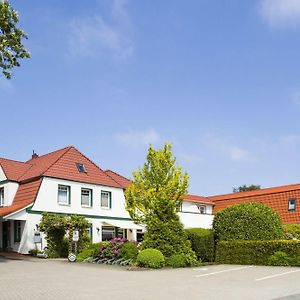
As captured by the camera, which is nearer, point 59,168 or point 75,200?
point 59,168

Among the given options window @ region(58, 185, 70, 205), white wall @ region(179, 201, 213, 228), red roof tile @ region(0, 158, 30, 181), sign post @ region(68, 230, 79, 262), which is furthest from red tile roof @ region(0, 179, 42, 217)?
white wall @ region(179, 201, 213, 228)

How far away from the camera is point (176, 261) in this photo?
2250cm

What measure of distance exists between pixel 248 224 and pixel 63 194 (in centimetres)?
1565

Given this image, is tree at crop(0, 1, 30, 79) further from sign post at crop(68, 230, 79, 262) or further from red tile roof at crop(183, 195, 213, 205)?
red tile roof at crop(183, 195, 213, 205)

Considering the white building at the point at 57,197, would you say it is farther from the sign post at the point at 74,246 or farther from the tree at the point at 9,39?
the tree at the point at 9,39

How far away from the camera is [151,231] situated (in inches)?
956

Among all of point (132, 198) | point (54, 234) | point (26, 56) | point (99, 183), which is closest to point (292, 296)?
point (26, 56)

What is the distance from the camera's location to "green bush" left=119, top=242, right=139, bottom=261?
79.4 feet

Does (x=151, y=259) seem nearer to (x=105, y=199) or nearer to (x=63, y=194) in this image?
(x=63, y=194)

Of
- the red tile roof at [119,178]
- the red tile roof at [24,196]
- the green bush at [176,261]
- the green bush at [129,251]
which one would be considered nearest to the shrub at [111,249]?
the green bush at [129,251]

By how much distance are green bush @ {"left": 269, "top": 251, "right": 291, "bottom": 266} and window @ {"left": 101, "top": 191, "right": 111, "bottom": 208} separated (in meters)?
17.9

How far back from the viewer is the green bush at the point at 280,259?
22.4m

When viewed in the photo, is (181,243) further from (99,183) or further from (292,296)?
(99,183)

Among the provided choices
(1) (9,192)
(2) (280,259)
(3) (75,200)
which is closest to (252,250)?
(2) (280,259)
